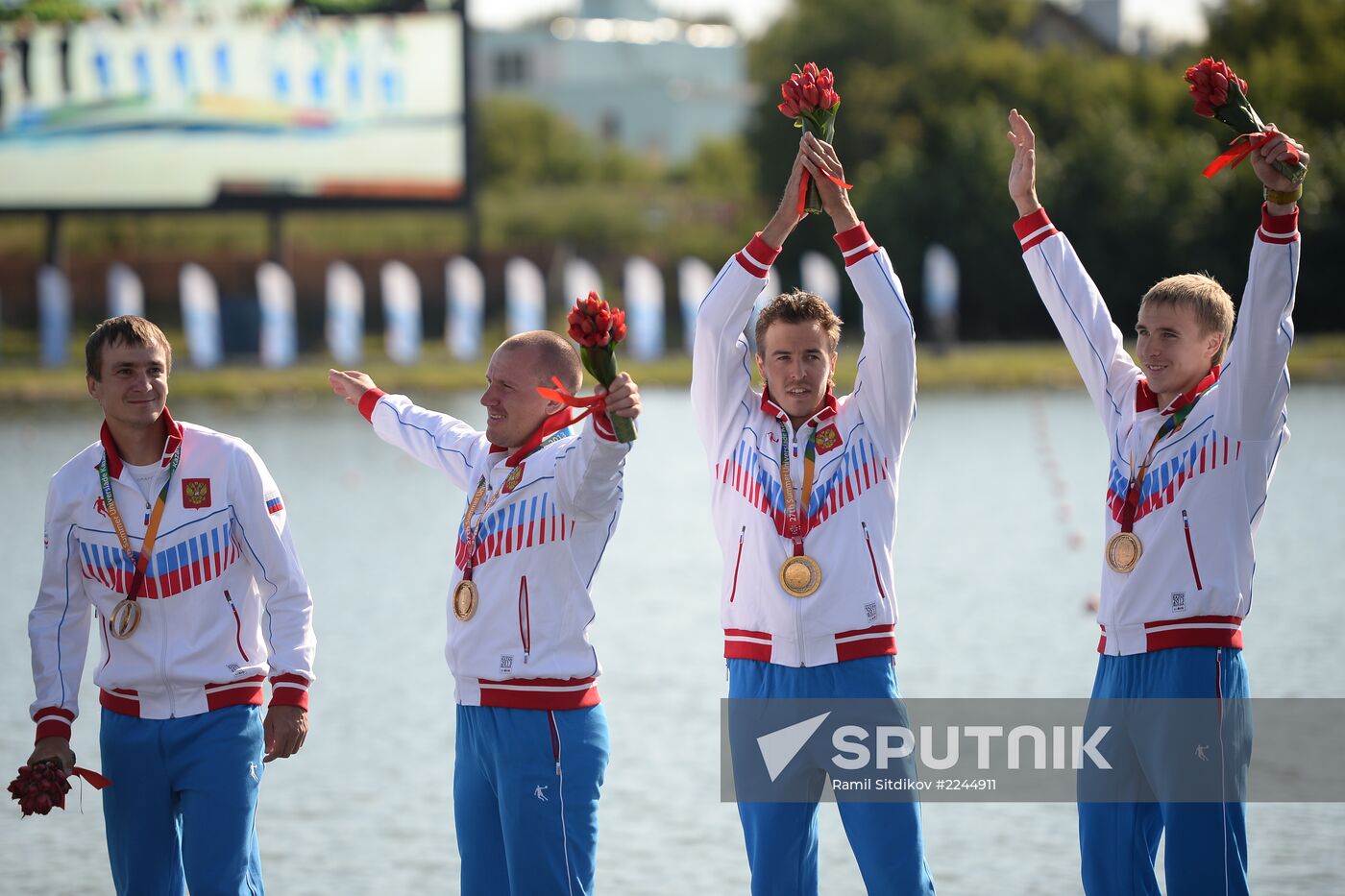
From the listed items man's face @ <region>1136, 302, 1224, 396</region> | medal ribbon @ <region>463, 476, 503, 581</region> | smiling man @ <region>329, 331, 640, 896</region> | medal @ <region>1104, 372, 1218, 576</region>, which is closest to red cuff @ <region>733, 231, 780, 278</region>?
smiling man @ <region>329, 331, 640, 896</region>

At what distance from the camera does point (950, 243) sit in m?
47.6

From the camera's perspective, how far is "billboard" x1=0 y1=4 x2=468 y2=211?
1318 inches

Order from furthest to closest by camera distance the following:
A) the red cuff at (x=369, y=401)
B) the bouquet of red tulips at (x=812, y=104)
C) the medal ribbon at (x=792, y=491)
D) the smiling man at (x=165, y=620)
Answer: the red cuff at (x=369, y=401) → the bouquet of red tulips at (x=812, y=104) → the medal ribbon at (x=792, y=491) → the smiling man at (x=165, y=620)

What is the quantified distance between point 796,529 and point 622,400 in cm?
74

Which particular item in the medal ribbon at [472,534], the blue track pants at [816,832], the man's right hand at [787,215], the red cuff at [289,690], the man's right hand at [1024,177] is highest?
the man's right hand at [1024,177]

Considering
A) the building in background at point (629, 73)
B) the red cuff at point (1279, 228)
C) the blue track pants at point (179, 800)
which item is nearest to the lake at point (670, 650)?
the blue track pants at point (179, 800)

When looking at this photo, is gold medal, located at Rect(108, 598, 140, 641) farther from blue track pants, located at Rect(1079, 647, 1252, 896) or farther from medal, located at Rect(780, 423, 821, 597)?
blue track pants, located at Rect(1079, 647, 1252, 896)

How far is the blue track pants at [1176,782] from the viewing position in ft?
15.8

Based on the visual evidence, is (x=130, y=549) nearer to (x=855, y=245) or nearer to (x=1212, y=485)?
(x=855, y=245)

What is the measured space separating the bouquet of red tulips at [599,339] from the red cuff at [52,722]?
1763 millimetres

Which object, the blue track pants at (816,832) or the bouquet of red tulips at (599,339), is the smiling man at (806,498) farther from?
the bouquet of red tulips at (599,339)

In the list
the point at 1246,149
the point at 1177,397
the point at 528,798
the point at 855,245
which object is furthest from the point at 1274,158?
the point at 528,798

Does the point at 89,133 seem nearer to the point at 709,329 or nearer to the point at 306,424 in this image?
the point at 306,424

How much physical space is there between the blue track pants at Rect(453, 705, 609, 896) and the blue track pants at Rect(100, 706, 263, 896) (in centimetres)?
58
